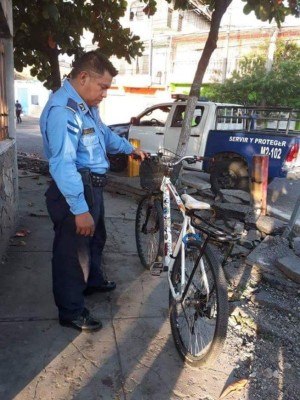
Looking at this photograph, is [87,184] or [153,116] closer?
[87,184]

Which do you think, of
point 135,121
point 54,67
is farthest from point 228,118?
point 54,67

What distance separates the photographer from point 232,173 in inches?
291

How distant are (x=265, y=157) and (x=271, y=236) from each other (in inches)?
52.4

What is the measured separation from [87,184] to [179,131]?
5.97 metres

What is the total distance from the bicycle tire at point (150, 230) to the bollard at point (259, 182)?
6.61 feet

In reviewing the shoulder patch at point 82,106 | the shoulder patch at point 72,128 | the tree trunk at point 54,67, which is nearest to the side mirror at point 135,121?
the tree trunk at point 54,67

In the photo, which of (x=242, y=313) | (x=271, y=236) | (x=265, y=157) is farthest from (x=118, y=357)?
(x=265, y=157)

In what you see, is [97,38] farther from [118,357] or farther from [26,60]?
[118,357]

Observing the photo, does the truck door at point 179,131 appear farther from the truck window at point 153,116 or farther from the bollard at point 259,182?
the bollard at point 259,182

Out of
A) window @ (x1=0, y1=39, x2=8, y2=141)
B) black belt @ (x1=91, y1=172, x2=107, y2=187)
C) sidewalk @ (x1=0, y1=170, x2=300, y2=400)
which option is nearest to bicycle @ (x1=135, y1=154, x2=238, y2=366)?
Result: sidewalk @ (x1=0, y1=170, x2=300, y2=400)


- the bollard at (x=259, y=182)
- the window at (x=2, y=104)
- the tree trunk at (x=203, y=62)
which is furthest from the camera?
the tree trunk at (x=203, y=62)

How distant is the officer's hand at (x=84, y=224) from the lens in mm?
2320

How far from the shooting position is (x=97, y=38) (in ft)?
24.7

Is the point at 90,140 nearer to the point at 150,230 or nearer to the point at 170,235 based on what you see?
the point at 170,235
